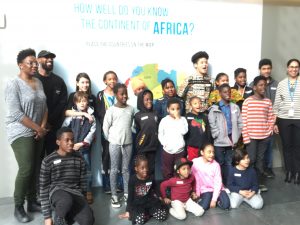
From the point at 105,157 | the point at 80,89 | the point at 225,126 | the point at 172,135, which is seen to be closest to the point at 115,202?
the point at 105,157

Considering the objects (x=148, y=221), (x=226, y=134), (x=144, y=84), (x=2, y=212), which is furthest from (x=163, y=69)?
(x=2, y=212)

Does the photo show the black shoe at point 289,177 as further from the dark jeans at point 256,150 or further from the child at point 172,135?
the child at point 172,135

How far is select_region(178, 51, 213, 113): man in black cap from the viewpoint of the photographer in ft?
15.9

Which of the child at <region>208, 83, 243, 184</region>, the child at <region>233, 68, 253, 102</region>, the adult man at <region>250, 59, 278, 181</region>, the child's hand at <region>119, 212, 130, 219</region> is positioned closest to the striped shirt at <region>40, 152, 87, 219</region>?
the child's hand at <region>119, 212, 130, 219</region>

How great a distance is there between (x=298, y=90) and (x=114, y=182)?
2966mm

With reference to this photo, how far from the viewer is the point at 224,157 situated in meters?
4.79

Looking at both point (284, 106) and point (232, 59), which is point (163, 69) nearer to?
point (232, 59)

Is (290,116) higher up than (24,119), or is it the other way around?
(24,119)

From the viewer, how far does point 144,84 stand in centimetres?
502

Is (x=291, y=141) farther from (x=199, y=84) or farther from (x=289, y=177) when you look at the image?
(x=199, y=84)

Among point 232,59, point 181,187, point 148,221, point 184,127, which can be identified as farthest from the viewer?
point 232,59

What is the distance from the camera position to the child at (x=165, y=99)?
15.5 feet

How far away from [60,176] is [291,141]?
346 cm

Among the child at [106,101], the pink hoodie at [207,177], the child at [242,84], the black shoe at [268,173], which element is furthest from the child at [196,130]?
the black shoe at [268,173]
